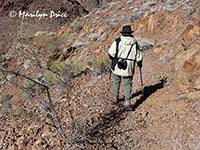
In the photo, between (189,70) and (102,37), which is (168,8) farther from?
(189,70)

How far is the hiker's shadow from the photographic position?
10.1 m

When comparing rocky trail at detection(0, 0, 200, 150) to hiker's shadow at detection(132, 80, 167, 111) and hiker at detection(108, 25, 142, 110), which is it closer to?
hiker's shadow at detection(132, 80, 167, 111)

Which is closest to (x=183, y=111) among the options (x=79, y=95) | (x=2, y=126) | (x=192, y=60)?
(x=192, y=60)

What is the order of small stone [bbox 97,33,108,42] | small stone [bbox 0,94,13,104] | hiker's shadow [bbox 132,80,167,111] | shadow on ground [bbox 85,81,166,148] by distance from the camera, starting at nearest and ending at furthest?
shadow on ground [bbox 85,81,166,148] < hiker's shadow [bbox 132,80,167,111] < small stone [bbox 0,94,13,104] < small stone [bbox 97,33,108,42]

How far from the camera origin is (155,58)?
11812 mm

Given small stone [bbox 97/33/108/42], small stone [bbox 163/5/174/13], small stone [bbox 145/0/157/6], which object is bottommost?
small stone [bbox 97/33/108/42]

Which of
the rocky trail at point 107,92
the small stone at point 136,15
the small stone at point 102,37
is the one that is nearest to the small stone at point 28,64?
the rocky trail at point 107,92

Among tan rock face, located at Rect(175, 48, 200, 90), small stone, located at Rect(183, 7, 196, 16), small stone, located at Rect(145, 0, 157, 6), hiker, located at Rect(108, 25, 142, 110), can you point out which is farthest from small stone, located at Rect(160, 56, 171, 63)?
small stone, located at Rect(145, 0, 157, 6)

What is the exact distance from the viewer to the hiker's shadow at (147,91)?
1008 centimetres

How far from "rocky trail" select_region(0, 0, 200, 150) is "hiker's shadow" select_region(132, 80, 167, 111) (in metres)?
0.02

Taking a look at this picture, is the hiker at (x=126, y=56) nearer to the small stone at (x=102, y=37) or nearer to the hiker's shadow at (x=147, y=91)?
the hiker's shadow at (x=147, y=91)

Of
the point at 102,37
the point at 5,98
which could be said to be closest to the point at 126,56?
the point at 5,98

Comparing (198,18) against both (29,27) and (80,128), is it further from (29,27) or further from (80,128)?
(29,27)

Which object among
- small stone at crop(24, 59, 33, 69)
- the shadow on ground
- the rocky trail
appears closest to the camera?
the rocky trail
